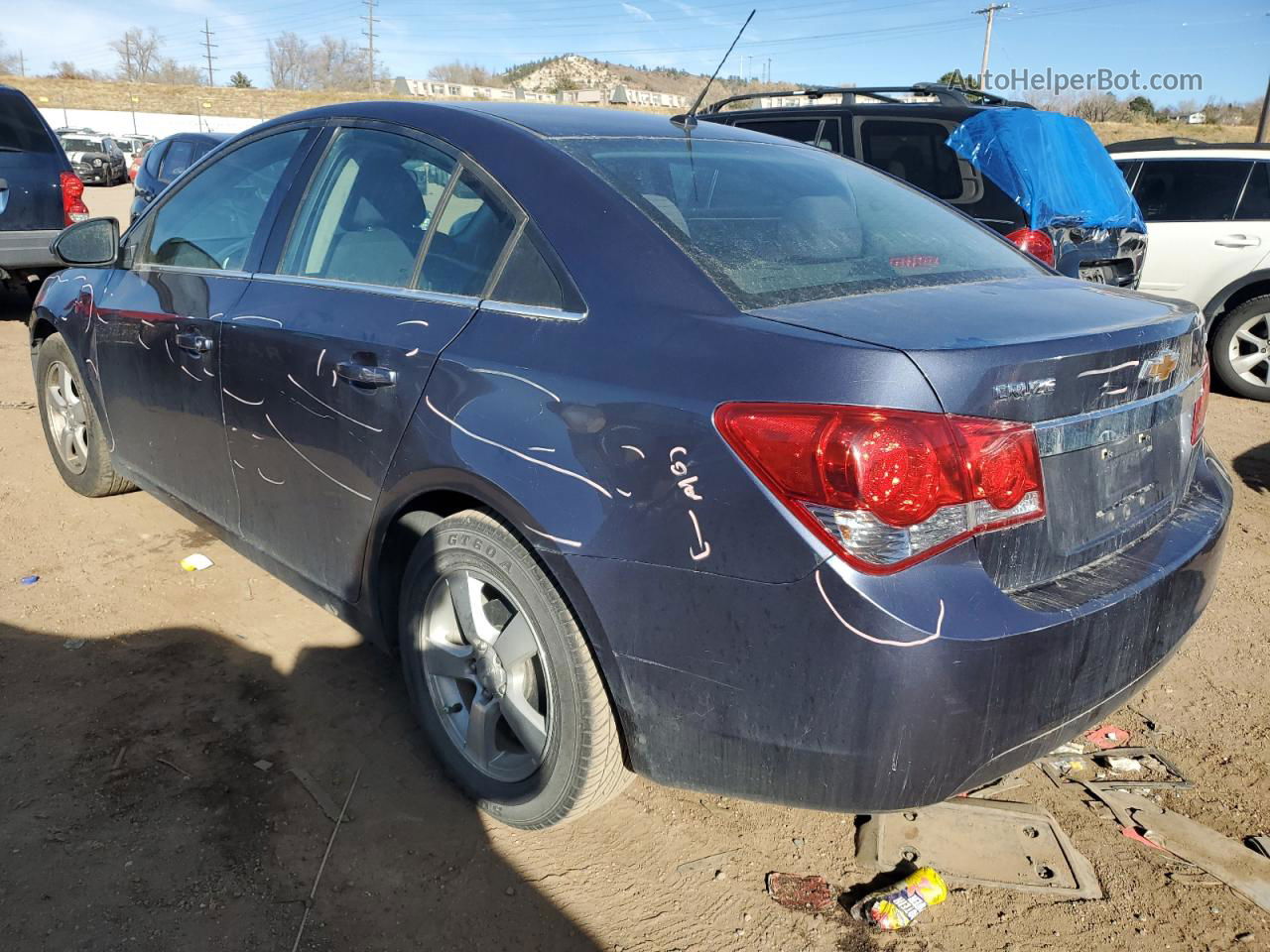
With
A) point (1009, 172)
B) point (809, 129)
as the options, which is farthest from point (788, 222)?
point (809, 129)

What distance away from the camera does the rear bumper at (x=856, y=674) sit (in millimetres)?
1712

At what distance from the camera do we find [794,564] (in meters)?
1.72

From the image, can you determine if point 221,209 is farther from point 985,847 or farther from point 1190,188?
point 1190,188

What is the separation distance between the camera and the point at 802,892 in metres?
2.30

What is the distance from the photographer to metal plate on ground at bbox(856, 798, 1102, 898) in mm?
2322

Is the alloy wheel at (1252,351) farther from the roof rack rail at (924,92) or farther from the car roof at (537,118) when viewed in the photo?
the car roof at (537,118)

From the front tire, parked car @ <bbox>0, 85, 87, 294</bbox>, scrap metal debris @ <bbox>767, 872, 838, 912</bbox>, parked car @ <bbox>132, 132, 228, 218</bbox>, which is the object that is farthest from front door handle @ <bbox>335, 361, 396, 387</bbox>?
parked car @ <bbox>132, 132, 228, 218</bbox>

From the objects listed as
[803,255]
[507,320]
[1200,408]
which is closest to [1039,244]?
[1200,408]

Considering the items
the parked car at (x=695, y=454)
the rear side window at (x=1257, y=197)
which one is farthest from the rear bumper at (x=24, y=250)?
the rear side window at (x=1257, y=197)

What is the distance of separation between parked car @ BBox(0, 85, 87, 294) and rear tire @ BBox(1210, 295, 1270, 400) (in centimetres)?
932

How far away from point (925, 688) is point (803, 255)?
1.06 metres

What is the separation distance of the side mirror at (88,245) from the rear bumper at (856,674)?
9.44ft

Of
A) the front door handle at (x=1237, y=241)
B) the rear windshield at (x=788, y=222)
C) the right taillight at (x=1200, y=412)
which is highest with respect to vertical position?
the rear windshield at (x=788, y=222)

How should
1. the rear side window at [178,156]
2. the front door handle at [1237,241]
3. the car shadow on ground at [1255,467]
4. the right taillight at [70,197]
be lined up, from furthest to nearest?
the rear side window at [178,156] → the right taillight at [70,197] → the front door handle at [1237,241] → the car shadow on ground at [1255,467]
